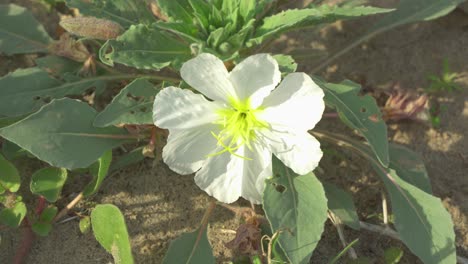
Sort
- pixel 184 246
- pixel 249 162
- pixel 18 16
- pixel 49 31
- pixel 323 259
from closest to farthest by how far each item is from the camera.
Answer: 1. pixel 249 162
2. pixel 184 246
3. pixel 323 259
4. pixel 18 16
5. pixel 49 31

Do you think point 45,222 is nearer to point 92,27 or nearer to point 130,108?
point 130,108

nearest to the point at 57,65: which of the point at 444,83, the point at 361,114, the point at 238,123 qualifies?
the point at 238,123

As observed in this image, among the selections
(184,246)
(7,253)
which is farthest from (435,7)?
(7,253)

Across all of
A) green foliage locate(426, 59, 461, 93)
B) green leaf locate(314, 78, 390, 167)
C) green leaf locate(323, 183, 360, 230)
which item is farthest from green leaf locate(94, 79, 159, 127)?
green foliage locate(426, 59, 461, 93)

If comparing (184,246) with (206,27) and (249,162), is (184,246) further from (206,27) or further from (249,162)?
(206,27)

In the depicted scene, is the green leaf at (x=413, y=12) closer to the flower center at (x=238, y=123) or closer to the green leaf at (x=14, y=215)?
→ the flower center at (x=238, y=123)
